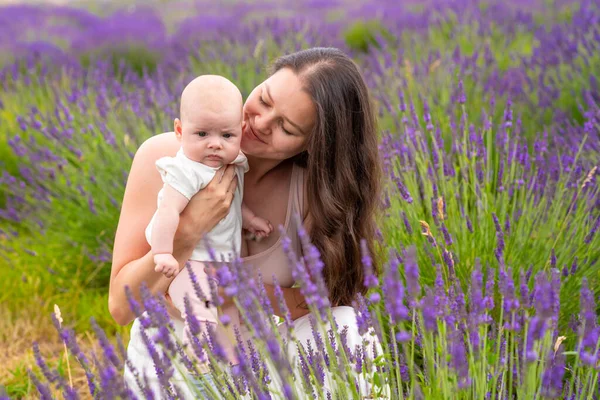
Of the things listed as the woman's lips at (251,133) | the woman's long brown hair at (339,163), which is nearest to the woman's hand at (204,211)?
the woman's lips at (251,133)

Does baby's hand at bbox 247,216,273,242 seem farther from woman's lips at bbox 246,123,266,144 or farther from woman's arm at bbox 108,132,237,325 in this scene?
woman's lips at bbox 246,123,266,144

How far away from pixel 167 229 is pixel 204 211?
0.51 ft

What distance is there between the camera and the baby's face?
6.25 feet

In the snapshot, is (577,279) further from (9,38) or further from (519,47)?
(9,38)

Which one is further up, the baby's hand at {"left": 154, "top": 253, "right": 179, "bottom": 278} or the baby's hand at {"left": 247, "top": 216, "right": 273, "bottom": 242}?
the baby's hand at {"left": 154, "top": 253, "right": 179, "bottom": 278}

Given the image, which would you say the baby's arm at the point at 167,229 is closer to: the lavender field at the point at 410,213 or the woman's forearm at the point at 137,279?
the woman's forearm at the point at 137,279

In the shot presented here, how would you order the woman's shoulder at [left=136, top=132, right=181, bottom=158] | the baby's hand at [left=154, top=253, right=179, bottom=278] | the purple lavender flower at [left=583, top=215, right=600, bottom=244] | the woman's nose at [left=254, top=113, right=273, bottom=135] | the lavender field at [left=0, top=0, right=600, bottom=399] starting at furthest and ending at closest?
1. the purple lavender flower at [left=583, top=215, right=600, bottom=244]
2. the woman's shoulder at [left=136, top=132, right=181, bottom=158]
3. the woman's nose at [left=254, top=113, right=273, bottom=135]
4. the baby's hand at [left=154, top=253, right=179, bottom=278]
5. the lavender field at [left=0, top=0, right=600, bottom=399]

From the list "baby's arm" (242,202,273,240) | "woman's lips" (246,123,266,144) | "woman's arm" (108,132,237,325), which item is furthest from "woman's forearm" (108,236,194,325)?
"woman's lips" (246,123,266,144)

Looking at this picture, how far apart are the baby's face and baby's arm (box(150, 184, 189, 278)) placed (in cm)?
12

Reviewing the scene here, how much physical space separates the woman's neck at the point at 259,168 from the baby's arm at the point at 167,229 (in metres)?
0.34

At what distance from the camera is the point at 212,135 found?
6.38ft

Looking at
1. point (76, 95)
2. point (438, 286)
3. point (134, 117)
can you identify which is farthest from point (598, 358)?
point (76, 95)

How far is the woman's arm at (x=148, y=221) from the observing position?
2.00 meters

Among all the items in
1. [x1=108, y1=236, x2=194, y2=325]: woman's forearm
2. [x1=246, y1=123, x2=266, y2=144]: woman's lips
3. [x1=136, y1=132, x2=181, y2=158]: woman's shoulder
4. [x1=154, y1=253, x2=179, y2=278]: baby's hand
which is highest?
[x1=246, y1=123, x2=266, y2=144]: woman's lips
